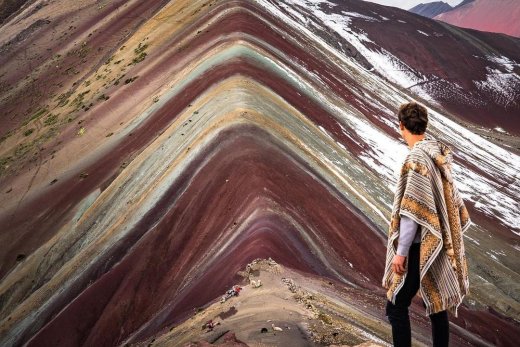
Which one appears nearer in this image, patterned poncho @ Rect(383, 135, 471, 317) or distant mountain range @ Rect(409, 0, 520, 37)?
patterned poncho @ Rect(383, 135, 471, 317)

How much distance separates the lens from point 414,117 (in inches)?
163

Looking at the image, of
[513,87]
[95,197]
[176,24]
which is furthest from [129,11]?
[513,87]

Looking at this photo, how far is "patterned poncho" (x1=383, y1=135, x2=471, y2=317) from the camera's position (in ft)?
12.9

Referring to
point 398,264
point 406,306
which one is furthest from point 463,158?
point 398,264

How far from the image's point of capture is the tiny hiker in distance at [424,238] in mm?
3938

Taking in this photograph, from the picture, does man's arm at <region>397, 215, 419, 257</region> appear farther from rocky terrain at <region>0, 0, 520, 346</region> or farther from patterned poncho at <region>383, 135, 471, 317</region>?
rocky terrain at <region>0, 0, 520, 346</region>

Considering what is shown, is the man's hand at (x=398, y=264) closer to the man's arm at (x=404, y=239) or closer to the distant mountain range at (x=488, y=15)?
the man's arm at (x=404, y=239)

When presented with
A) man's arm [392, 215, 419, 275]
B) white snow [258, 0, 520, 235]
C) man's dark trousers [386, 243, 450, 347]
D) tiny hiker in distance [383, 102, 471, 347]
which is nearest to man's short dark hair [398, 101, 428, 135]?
tiny hiker in distance [383, 102, 471, 347]

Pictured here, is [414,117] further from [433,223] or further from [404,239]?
[404,239]

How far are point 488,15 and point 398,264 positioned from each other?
134 metres

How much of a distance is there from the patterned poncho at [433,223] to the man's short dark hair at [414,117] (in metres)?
0.13

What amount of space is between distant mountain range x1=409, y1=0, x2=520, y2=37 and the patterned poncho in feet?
398

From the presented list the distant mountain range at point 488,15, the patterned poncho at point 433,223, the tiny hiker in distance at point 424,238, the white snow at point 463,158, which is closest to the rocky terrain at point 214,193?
the white snow at point 463,158

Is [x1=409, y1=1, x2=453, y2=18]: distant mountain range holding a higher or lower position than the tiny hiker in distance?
higher
